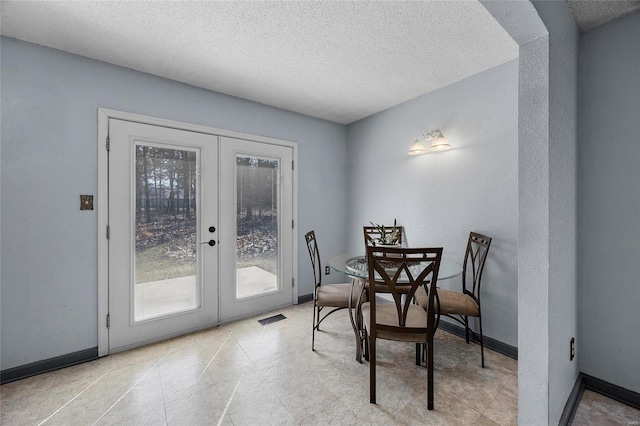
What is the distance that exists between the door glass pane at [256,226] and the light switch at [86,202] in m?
1.28

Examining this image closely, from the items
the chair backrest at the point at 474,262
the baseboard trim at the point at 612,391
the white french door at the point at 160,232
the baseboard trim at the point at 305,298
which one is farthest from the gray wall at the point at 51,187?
the baseboard trim at the point at 612,391

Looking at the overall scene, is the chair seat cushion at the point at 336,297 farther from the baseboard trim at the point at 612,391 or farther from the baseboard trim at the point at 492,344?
the baseboard trim at the point at 612,391

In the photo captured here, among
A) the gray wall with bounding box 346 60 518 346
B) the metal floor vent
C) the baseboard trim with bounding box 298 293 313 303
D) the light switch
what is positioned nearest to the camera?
the light switch

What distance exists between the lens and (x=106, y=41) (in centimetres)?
202

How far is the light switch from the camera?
2.22 meters

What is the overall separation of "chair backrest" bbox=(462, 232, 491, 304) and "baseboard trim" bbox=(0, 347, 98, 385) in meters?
3.29

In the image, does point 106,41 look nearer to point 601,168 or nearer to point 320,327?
point 320,327

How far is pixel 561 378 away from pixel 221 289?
2.84 metres

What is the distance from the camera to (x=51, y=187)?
2.10m

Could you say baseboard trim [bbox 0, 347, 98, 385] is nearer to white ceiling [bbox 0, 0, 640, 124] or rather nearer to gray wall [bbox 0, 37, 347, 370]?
Result: gray wall [bbox 0, 37, 347, 370]

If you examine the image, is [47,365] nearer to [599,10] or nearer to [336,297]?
[336,297]

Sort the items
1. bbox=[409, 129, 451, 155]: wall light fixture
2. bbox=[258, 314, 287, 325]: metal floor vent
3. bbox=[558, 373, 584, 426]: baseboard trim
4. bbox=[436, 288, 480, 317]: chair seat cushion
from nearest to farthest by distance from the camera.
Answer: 1. bbox=[558, 373, 584, 426]: baseboard trim
2. bbox=[436, 288, 480, 317]: chair seat cushion
3. bbox=[409, 129, 451, 155]: wall light fixture
4. bbox=[258, 314, 287, 325]: metal floor vent

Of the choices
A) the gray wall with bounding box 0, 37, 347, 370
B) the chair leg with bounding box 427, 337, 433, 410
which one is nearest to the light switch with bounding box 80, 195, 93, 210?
the gray wall with bounding box 0, 37, 347, 370

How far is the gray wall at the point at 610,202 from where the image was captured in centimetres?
168
